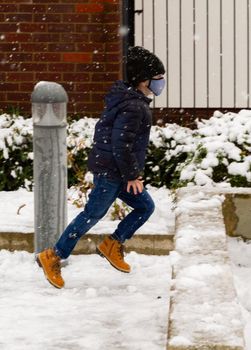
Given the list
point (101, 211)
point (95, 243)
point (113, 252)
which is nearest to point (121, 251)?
point (113, 252)

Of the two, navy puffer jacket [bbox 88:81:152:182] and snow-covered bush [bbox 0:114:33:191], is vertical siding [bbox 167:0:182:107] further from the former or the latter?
navy puffer jacket [bbox 88:81:152:182]

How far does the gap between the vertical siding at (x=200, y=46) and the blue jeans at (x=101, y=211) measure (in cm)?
404

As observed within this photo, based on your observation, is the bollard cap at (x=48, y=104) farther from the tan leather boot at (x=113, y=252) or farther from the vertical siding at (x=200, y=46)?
the vertical siding at (x=200, y=46)

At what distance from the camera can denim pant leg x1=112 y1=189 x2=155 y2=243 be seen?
20.0 ft

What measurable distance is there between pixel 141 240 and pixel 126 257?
155mm

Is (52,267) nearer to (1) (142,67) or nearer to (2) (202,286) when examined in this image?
(1) (142,67)

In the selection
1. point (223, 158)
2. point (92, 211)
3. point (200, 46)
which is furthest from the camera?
point (200, 46)

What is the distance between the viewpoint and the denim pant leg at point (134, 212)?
6.09 metres

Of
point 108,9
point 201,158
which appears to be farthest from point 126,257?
point 108,9

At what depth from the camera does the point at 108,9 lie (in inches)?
374

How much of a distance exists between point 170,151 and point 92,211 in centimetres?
261

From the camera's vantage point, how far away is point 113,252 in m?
6.27

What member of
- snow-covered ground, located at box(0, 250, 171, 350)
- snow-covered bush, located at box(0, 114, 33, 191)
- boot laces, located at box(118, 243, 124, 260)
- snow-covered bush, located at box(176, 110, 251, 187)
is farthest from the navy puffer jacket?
snow-covered bush, located at box(0, 114, 33, 191)

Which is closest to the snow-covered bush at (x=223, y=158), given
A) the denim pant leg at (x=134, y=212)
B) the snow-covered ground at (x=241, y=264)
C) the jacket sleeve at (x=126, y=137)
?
the snow-covered ground at (x=241, y=264)
